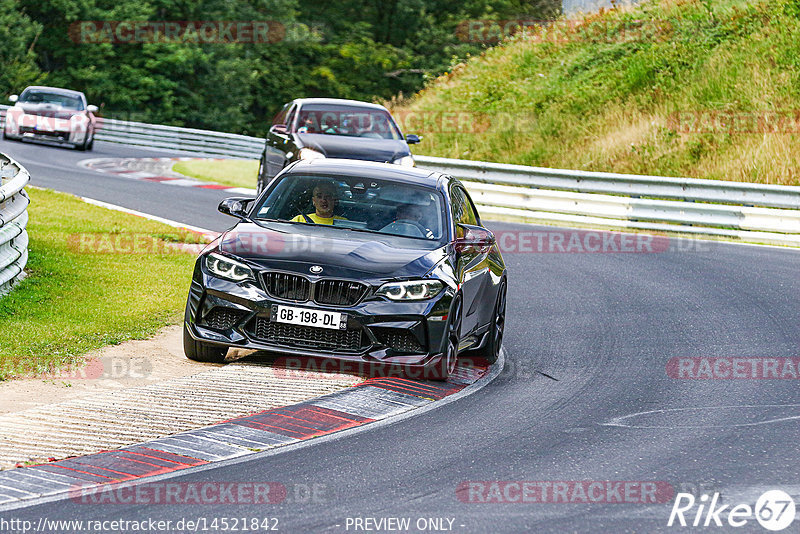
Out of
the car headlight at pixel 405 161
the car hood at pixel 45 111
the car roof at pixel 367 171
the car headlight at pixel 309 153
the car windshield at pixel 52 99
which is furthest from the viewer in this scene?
the car windshield at pixel 52 99

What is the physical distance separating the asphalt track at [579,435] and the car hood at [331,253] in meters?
1.08

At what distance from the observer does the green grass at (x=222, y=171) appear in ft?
92.2

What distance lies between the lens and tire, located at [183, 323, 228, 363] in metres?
9.05

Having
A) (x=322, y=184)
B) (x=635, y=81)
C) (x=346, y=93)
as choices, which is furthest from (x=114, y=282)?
(x=346, y=93)

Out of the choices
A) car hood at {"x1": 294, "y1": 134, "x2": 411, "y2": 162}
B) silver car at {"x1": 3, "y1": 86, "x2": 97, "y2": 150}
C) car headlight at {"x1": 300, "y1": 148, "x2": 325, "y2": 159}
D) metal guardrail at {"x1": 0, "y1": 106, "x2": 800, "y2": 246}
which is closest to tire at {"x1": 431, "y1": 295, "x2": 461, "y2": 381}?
car hood at {"x1": 294, "y1": 134, "x2": 411, "y2": 162}

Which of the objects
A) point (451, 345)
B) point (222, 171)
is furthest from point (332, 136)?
point (222, 171)

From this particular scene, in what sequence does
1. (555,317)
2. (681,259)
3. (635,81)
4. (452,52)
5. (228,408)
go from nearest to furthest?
(228,408), (555,317), (681,259), (635,81), (452,52)

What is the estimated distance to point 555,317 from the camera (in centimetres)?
1237

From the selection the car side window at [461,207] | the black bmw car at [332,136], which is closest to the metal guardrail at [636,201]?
the black bmw car at [332,136]

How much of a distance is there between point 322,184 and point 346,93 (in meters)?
49.0

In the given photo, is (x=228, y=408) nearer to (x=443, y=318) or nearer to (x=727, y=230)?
(x=443, y=318)

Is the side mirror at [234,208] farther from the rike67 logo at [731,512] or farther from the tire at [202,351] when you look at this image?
the rike67 logo at [731,512]

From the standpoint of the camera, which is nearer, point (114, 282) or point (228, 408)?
point (228, 408)

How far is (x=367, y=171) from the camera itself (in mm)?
10078
